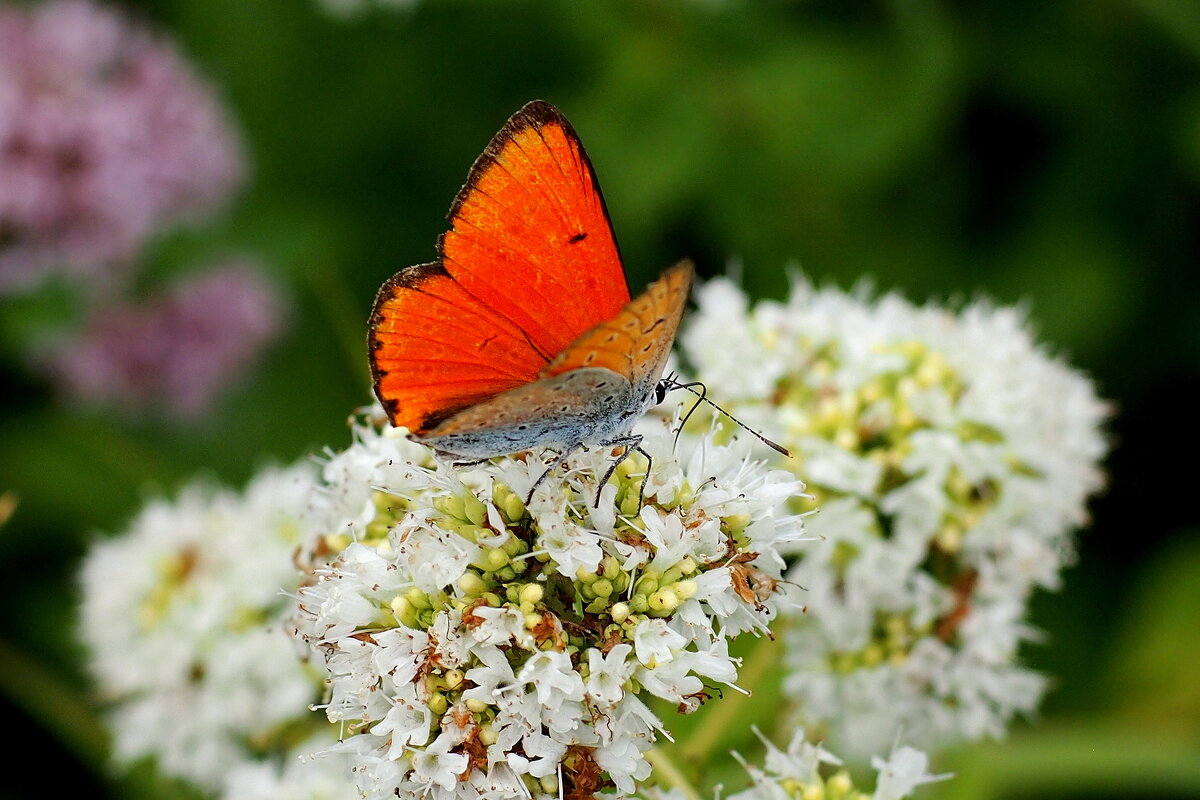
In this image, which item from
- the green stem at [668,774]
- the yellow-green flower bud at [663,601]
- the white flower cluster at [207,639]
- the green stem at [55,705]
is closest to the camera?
the yellow-green flower bud at [663,601]

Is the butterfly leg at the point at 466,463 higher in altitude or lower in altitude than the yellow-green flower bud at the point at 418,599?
higher

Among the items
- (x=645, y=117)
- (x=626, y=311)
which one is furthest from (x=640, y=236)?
(x=626, y=311)

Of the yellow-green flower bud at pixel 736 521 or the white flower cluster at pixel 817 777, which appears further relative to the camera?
the white flower cluster at pixel 817 777

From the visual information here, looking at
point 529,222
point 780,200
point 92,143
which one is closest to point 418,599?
point 529,222

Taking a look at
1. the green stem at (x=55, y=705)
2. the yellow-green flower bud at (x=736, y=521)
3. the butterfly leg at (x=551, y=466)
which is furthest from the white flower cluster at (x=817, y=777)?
the green stem at (x=55, y=705)

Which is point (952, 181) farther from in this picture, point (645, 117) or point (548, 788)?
point (548, 788)

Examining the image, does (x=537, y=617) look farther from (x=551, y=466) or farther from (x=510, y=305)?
(x=510, y=305)

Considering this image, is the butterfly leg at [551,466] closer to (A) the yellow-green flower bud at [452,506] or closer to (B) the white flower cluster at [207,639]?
(A) the yellow-green flower bud at [452,506]
